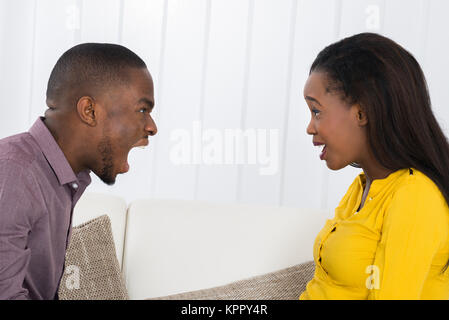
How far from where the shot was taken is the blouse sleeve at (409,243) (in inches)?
44.4

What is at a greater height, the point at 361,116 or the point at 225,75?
the point at 225,75

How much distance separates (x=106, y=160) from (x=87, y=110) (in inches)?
4.9

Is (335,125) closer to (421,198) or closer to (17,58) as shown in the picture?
(421,198)

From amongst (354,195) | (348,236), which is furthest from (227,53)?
(348,236)

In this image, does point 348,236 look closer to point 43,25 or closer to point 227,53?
point 227,53

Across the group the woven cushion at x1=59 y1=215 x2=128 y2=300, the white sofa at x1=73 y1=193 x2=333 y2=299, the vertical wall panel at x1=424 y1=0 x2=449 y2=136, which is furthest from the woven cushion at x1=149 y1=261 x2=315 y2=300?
the vertical wall panel at x1=424 y1=0 x2=449 y2=136

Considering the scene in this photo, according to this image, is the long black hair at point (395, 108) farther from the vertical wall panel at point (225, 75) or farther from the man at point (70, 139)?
the vertical wall panel at point (225, 75)

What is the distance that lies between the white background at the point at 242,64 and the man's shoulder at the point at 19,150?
1.04 meters

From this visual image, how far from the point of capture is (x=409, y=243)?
1.13m

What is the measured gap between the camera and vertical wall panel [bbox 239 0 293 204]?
2.18m

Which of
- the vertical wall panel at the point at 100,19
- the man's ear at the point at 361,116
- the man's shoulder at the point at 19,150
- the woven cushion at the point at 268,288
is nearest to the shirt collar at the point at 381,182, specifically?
the man's ear at the point at 361,116

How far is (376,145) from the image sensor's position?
1239 mm

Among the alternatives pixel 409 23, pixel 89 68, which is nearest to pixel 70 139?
pixel 89 68
